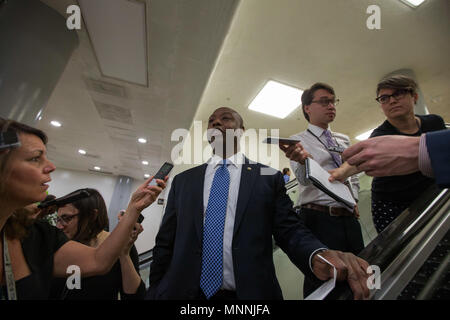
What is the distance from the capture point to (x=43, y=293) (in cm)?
109

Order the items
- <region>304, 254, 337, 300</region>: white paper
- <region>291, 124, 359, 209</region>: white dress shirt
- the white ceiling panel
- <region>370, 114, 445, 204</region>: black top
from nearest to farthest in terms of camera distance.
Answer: <region>304, 254, 337, 300</region>: white paper
<region>370, 114, 445, 204</region>: black top
<region>291, 124, 359, 209</region>: white dress shirt
the white ceiling panel

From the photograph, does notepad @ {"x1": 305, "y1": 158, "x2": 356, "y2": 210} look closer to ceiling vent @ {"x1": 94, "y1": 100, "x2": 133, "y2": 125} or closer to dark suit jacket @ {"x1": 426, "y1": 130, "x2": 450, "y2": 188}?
dark suit jacket @ {"x1": 426, "y1": 130, "x2": 450, "y2": 188}

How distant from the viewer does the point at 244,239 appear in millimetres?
1196

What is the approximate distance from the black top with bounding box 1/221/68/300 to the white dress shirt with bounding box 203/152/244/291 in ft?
2.80

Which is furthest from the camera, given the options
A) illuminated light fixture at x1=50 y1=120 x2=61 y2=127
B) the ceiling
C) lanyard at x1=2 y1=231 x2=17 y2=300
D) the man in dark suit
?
illuminated light fixture at x1=50 y1=120 x2=61 y2=127

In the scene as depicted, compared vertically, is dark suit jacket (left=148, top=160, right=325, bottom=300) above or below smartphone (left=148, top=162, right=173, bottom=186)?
below

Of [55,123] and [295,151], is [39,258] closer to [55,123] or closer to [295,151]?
[295,151]

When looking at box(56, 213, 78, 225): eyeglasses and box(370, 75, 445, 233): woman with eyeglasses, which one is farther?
box(56, 213, 78, 225): eyeglasses

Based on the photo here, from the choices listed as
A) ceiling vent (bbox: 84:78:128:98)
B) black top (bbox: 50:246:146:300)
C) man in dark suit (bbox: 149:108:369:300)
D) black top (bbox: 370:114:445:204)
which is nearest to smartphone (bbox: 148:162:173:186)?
man in dark suit (bbox: 149:108:369:300)

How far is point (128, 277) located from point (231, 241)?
103cm

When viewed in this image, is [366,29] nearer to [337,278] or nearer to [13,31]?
[337,278]

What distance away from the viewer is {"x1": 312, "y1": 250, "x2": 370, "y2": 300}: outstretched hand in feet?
2.33

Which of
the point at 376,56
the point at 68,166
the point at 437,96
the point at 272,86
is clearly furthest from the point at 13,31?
the point at 68,166

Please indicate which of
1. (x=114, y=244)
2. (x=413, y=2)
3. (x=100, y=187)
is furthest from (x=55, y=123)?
(x=413, y=2)
